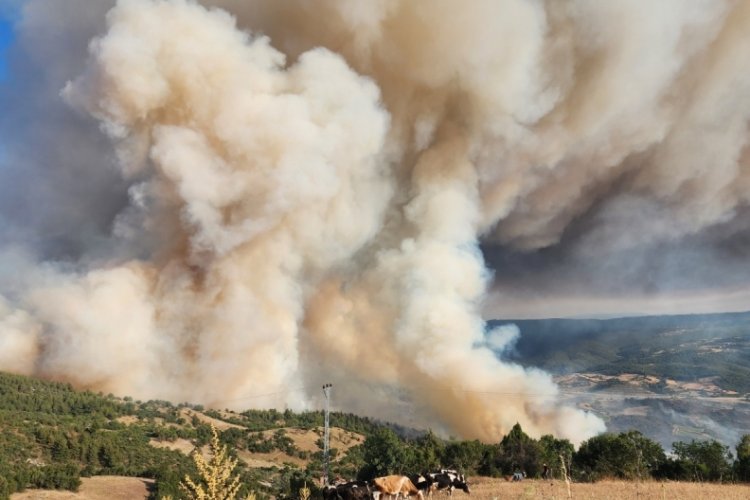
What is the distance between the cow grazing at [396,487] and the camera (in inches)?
712

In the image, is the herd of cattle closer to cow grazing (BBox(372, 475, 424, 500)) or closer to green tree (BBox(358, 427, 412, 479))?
Answer: cow grazing (BBox(372, 475, 424, 500))

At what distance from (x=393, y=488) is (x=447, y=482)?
3475 millimetres

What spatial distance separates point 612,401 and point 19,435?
167 metres

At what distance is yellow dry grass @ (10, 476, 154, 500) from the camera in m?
A: 30.5

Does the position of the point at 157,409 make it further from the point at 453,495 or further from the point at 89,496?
the point at 453,495

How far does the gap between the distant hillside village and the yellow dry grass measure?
0.93 m

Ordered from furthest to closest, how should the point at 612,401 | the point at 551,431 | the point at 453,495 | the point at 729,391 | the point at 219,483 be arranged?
the point at 729,391, the point at 612,401, the point at 551,431, the point at 453,495, the point at 219,483

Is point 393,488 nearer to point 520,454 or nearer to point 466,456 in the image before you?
point 520,454

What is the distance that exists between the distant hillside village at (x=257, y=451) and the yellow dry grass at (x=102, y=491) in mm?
934

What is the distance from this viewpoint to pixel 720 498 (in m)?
14.3

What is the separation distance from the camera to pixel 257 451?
Answer: 74.7 m

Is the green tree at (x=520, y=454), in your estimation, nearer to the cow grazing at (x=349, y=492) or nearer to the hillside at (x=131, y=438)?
the hillside at (x=131, y=438)

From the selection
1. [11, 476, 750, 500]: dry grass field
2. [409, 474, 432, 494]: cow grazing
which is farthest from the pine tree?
[409, 474, 432, 494]: cow grazing

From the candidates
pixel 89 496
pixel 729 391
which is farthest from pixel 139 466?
pixel 729 391
